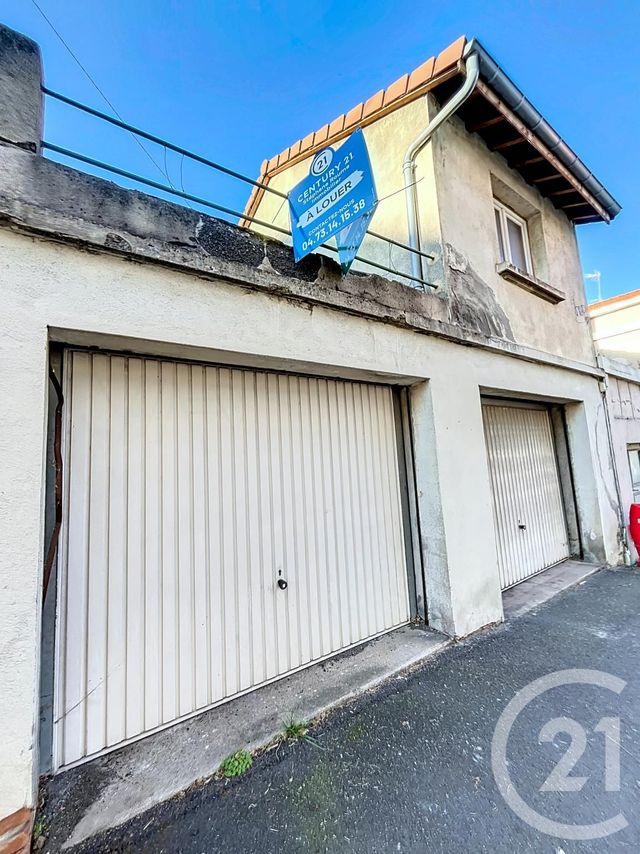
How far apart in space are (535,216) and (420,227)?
313cm

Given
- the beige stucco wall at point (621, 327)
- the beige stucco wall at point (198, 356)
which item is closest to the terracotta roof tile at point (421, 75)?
the beige stucco wall at point (198, 356)

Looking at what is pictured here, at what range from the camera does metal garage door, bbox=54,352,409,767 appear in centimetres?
222

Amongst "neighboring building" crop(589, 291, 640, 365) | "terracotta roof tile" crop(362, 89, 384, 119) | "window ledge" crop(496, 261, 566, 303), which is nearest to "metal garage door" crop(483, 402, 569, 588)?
"window ledge" crop(496, 261, 566, 303)

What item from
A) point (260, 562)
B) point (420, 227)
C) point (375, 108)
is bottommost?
point (260, 562)

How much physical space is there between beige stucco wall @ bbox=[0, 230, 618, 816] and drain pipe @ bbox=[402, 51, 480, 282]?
1.41 metres

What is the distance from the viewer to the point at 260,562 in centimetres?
289

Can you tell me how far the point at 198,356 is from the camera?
103 inches

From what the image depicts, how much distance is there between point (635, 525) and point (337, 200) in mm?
7110

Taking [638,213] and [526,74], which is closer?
[526,74]

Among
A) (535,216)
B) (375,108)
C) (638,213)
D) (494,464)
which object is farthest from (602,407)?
(375,108)

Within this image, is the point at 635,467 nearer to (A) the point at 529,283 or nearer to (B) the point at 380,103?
(A) the point at 529,283

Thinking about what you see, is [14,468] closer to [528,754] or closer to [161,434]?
[161,434]

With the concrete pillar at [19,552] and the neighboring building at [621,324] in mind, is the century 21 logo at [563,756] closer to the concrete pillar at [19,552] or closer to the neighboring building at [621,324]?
the concrete pillar at [19,552]

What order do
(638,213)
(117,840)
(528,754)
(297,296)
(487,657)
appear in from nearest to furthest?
(117,840)
(528,754)
(297,296)
(487,657)
(638,213)
